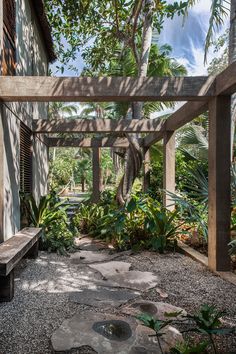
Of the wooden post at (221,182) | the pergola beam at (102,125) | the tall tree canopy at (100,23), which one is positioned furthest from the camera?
the pergola beam at (102,125)

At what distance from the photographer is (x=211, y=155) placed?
378 centimetres

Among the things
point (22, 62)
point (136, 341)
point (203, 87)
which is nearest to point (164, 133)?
point (203, 87)

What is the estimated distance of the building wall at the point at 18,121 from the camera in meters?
3.95

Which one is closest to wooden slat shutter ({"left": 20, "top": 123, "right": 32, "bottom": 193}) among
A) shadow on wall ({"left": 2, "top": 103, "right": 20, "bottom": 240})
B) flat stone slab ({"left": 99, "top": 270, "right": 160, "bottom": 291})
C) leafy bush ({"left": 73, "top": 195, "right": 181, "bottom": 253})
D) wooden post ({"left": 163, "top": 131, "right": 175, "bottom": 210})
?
shadow on wall ({"left": 2, "top": 103, "right": 20, "bottom": 240})

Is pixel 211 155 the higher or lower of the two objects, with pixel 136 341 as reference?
higher

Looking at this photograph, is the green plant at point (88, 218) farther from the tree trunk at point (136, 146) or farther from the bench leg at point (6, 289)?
the bench leg at point (6, 289)

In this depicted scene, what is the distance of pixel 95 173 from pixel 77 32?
375 centimetres

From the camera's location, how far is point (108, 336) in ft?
7.03

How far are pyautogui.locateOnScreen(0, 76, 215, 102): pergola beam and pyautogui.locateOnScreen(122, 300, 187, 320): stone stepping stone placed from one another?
2.36m

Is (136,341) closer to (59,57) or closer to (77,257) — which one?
(77,257)

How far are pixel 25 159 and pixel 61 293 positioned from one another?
3.19 m

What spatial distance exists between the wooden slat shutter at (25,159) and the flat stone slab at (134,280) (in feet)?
8.28

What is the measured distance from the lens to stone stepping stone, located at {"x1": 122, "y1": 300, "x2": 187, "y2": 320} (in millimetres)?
2562

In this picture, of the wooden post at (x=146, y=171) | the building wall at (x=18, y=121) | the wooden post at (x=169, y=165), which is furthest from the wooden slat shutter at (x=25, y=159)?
the wooden post at (x=146, y=171)
